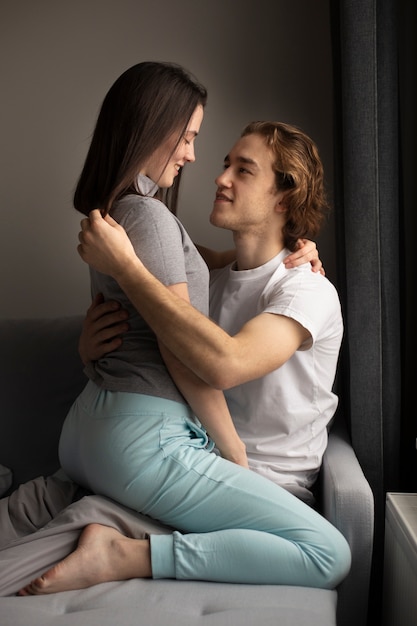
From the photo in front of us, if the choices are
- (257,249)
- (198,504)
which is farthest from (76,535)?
(257,249)

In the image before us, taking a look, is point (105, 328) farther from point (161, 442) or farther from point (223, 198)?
point (223, 198)

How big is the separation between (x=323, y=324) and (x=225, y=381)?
12.6 inches

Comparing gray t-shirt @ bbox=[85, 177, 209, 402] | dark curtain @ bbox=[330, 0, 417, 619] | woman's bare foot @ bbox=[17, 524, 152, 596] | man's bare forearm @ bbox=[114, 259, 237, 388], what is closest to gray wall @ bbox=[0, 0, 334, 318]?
dark curtain @ bbox=[330, 0, 417, 619]

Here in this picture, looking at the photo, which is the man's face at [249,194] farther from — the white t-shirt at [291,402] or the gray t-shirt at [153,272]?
the gray t-shirt at [153,272]

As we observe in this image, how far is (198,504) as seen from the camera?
1792 millimetres

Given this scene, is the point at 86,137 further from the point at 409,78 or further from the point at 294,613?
the point at 294,613

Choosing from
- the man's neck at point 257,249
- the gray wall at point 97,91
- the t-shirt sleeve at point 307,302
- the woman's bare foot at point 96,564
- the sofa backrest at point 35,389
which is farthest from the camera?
the gray wall at point 97,91

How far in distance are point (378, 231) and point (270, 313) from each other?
16.8 inches

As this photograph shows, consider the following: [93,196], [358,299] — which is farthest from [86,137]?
[358,299]

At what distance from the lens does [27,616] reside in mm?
1577

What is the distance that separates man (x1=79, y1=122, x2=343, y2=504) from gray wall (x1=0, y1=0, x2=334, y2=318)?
51cm

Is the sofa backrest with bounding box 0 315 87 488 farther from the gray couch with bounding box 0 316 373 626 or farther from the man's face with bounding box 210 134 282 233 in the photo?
the man's face with bounding box 210 134 282 233

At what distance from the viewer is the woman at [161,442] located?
1752 millimetres

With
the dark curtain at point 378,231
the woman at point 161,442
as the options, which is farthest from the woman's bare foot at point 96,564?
the dark curtain at point 378,231
